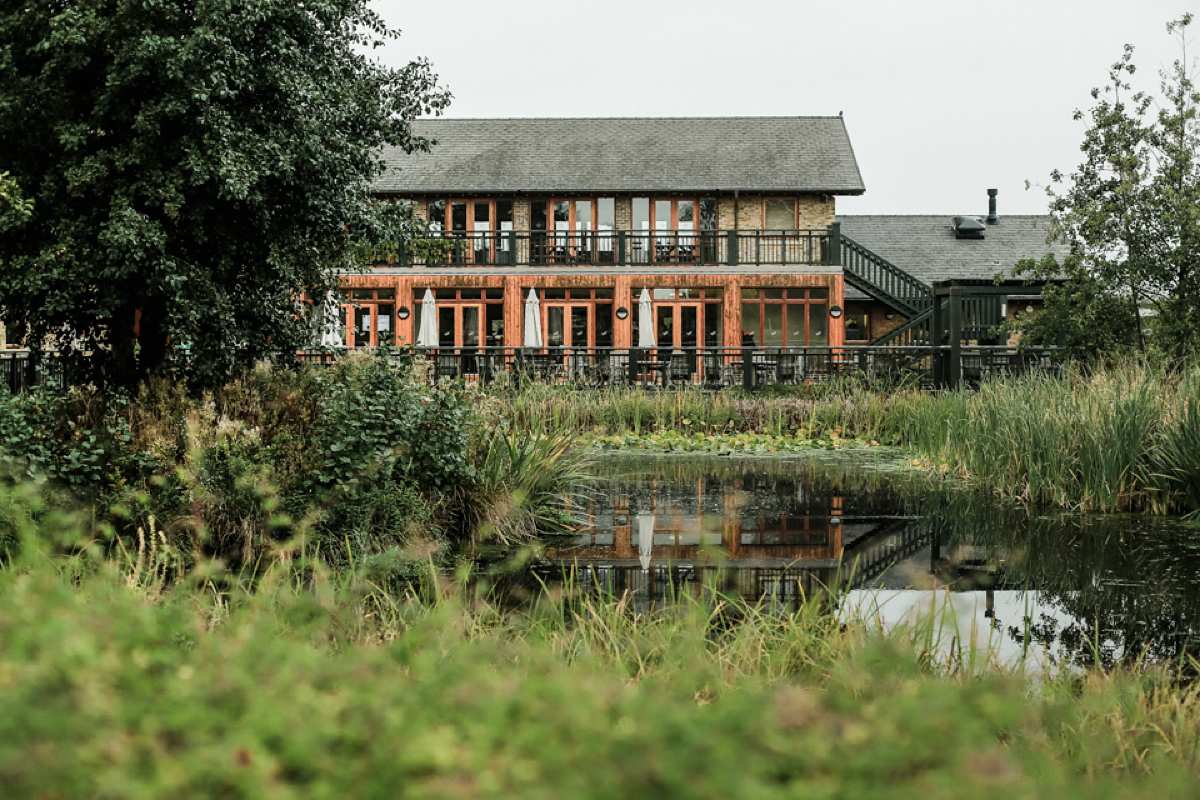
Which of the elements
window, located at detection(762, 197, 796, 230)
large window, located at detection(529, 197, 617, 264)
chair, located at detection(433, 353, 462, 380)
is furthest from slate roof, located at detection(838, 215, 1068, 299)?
chair, located at detection(433, 353, 462, 380)

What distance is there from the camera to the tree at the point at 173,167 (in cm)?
775

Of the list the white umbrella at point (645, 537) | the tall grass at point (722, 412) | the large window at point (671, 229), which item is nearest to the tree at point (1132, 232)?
the tall grass at point (722, 412)

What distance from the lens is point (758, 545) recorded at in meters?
7.38

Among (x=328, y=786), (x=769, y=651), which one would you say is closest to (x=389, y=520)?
(x=769, y=651)

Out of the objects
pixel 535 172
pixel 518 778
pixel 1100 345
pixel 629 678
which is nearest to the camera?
pixel 518 778

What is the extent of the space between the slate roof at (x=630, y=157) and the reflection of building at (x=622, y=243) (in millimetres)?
56

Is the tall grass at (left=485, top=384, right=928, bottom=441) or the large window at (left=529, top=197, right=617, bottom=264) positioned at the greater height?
the large window at (left=529, top=197, right=617, bottom=264)

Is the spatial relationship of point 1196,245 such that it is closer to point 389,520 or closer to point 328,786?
point 389,520

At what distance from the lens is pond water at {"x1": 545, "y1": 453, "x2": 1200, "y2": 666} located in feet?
16.6

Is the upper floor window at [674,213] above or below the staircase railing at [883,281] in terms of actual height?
above

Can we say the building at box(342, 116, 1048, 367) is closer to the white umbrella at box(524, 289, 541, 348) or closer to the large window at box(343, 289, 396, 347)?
the large window at box(343, 289, 396, 347)

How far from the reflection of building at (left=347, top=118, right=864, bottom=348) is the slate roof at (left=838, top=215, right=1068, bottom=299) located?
2.91m

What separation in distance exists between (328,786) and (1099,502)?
7.88m

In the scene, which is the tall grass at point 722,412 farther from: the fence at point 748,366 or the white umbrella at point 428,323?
the white umbrella at point 428,323
